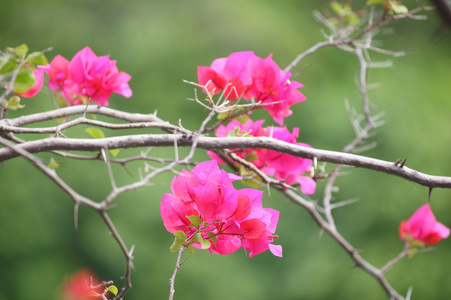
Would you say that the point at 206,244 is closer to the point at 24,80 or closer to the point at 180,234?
the point at 180,234

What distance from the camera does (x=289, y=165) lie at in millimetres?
830

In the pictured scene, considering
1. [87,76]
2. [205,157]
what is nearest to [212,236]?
[87,76]

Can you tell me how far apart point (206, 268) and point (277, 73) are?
190 cm

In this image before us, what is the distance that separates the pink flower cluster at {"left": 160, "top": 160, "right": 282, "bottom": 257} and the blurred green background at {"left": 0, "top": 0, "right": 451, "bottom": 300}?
5.71ft

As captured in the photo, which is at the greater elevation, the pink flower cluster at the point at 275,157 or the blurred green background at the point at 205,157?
the pink flower cluster at the point at 275,157

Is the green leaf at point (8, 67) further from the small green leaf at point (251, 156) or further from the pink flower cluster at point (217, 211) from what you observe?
the small green leaf at point (251, 156)

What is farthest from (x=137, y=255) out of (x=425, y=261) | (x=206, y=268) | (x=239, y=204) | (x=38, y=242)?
(x=239, y=204)

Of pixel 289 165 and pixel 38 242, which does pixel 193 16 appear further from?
pixel 289 165

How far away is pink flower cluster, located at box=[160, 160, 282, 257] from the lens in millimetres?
582

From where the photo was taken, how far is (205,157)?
9.22 feet

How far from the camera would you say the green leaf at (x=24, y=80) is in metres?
0.60

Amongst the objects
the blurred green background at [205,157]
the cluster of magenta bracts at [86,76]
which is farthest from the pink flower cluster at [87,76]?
the blurred green background at [205,157]

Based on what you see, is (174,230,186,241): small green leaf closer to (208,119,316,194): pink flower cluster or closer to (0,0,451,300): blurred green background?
(208,119,316,194): pink flower cluster

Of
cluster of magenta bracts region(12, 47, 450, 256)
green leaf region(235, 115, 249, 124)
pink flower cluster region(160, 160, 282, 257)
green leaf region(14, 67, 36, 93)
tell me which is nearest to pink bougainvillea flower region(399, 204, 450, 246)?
cluster of magenta bracts region(12, 47, 450, 256)
